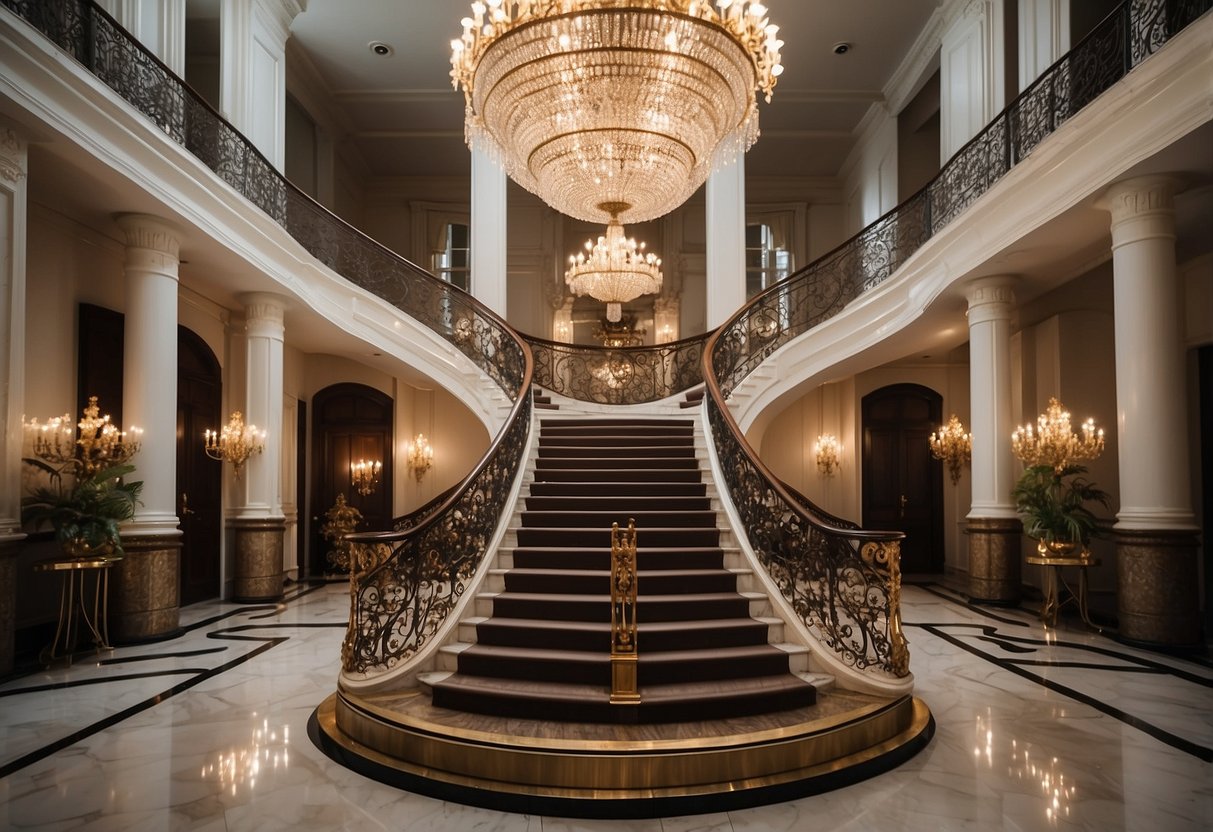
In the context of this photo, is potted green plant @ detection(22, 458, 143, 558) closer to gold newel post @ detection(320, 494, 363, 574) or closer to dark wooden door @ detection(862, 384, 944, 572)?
gold newel post @ detection(320, 494, 363, 574)

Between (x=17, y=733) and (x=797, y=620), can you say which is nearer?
(x=17, y=733)

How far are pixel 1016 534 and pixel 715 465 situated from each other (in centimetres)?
361

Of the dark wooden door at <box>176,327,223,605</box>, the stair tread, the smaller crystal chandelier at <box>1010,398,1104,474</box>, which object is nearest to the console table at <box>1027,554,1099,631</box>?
the smaller crystal chandelier at <box>1010,398,1104,474</box>

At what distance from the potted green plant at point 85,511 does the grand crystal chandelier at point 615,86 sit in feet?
13.4

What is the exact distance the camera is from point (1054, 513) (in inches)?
273

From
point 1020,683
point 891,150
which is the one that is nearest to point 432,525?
point 1020,683

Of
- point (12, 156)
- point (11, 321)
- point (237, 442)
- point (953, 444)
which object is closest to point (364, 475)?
point (237, 442)

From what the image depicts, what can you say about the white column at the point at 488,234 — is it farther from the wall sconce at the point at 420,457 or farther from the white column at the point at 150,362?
the white column at the point at 150,362

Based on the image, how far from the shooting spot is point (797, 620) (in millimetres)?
4754

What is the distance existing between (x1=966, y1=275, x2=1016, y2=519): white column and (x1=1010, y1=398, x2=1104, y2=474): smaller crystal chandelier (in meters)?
0.90

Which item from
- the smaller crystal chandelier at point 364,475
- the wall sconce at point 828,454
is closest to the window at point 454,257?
the smaller crystal chandelier at point 364,475

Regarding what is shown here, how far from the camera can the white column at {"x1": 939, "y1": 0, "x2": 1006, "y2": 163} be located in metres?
8.57

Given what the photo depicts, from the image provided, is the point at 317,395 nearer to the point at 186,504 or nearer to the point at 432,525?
the point at 186,504

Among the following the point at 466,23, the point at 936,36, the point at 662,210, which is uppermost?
the point at 936,36
